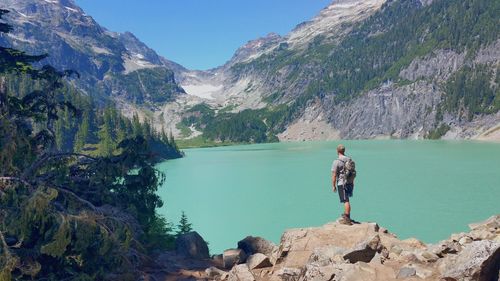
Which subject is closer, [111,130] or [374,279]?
[374,279]

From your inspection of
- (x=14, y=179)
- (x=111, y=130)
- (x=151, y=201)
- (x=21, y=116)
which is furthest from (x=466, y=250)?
(x=111, y=130)

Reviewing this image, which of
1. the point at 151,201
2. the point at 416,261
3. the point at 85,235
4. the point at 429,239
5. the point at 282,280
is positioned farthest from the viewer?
the point at 429,239

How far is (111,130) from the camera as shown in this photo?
151000 millimetres

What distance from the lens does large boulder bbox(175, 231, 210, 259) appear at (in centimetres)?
2091

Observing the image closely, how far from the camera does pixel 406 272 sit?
1109 centimetres

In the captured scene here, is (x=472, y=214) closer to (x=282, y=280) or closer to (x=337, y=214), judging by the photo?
(x=337, y=214)

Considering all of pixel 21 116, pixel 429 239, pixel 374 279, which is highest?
pixel 21 116

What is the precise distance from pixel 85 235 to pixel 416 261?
10703 millimetres

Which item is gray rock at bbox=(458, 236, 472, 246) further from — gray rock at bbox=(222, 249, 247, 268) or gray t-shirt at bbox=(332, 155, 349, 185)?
gray rock at bbox=(222, 249, 247, 268)

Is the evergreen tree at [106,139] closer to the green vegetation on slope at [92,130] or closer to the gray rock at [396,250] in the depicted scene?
the green vegetation on slope at [92,130]

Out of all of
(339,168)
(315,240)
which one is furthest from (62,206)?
(339,168)

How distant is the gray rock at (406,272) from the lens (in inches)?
434

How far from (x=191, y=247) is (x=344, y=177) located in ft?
27.5

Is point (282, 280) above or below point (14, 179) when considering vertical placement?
below
